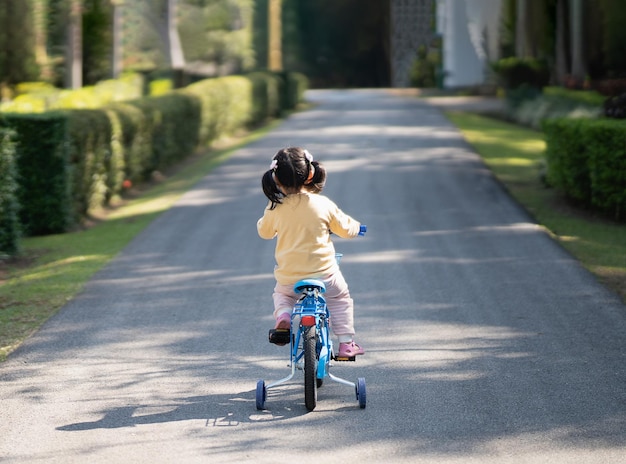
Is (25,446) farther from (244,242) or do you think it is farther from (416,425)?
(244,242)

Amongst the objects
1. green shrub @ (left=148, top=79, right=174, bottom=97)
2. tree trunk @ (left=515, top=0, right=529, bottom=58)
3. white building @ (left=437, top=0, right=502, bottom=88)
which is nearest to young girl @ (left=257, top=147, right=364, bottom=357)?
tree trunk @ (left=515, top=0, right=529, bottom=58)

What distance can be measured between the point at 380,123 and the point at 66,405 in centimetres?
2538

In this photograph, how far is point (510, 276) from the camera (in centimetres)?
1053

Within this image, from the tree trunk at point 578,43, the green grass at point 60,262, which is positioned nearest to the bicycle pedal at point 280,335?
the green grass at point 60,262

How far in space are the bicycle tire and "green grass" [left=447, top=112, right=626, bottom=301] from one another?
4392 mm

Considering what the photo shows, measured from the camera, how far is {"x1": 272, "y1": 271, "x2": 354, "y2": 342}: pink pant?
645 cm

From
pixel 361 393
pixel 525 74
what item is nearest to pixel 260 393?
pixel 361 393

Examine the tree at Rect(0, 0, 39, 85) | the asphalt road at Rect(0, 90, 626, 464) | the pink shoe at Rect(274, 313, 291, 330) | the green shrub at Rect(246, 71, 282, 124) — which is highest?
the tree at Rect(0, 0, 39, 85)

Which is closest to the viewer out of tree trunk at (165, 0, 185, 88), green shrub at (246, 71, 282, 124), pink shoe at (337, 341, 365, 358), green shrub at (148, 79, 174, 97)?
pink shoe at (337, 341, 365, 358)

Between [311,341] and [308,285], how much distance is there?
348mm

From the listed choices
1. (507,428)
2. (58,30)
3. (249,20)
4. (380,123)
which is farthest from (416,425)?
(249,20)

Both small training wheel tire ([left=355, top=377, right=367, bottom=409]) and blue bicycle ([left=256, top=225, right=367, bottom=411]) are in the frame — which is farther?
small training wheel tire ([left=355, top=377, right=367, bottom=409])

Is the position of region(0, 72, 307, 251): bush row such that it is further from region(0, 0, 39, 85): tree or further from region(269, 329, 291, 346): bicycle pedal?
region(0, 0, 39, 85): tree

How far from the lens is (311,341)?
613 centimetres
